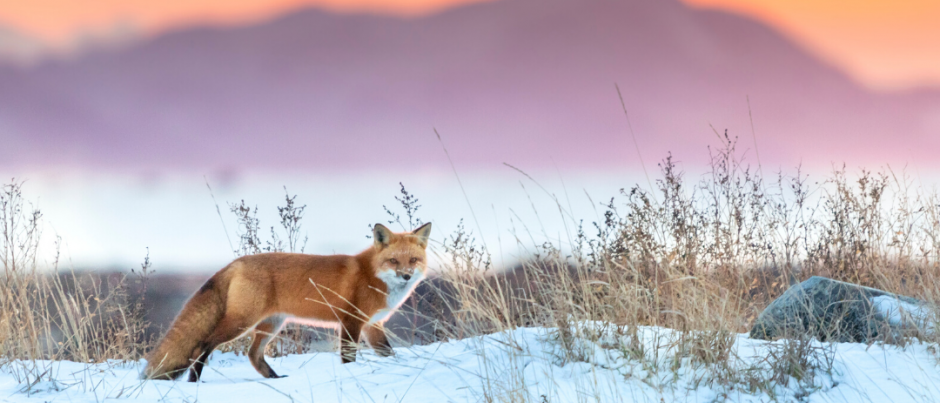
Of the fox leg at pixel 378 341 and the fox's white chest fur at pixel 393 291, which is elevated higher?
the fox's white chest fur at pixel 393 291

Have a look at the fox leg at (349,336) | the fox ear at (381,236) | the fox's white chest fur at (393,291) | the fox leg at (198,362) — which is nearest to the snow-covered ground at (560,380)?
the fox leg at (198,362)

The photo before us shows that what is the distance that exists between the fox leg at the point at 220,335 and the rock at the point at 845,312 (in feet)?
13.1

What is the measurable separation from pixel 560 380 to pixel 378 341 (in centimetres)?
192

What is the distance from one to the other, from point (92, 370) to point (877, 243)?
7.57 metres

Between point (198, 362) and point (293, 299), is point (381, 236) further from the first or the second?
point (198, 362)

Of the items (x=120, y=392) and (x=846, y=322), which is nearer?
(x=120, y=392)

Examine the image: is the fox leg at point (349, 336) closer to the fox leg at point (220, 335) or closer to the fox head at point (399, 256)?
the fox head at point (399, 256)

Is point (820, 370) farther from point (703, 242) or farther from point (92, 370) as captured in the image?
point (92, 370)

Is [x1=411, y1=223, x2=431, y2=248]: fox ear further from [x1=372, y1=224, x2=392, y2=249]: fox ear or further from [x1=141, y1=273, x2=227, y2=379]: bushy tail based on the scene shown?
[x1=141, y1=273, x2=227, y2=379]: bushy tail

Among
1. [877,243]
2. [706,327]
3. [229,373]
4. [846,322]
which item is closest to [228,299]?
[229,373]

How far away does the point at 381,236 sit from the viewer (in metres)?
5.60

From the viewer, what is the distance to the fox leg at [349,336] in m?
5.01

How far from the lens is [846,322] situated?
5.34 metres

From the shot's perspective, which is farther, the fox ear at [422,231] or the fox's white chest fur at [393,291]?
the fox ear at [422,231]
